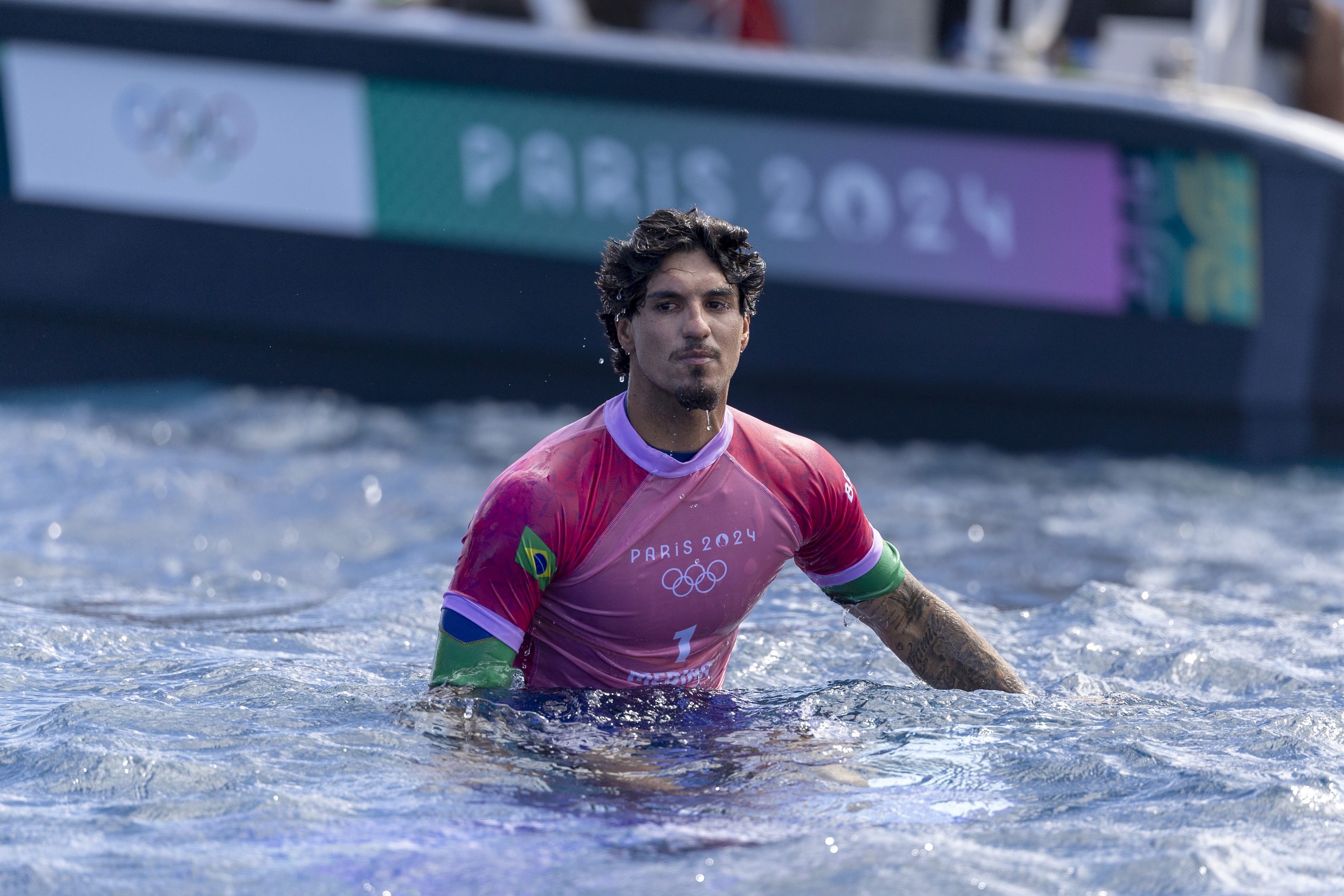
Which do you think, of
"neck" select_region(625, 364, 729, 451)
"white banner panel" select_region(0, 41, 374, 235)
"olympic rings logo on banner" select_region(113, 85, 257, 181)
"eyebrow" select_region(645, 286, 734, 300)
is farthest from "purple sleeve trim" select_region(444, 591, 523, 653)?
"olympic rings logo on banner" select_region(113, 85, 257, 181)

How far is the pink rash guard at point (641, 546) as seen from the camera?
3920mm

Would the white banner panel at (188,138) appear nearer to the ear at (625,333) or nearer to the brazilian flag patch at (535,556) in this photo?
the ear at (625,333)

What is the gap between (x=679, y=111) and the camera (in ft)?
29.5

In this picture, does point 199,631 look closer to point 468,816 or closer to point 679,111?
point 468,816

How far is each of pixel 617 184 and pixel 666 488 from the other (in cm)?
510

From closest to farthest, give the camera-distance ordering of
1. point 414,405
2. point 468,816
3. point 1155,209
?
1. point 468,816
2. point 1155,209
3. point 414,405

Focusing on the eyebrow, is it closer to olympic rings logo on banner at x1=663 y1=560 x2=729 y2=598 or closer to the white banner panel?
olympic rings logo on banner at x1=663 y1=560 x2=729 y2=598

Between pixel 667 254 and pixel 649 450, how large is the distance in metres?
0.50

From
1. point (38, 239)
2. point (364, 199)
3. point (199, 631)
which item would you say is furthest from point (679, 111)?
point (199, 631)

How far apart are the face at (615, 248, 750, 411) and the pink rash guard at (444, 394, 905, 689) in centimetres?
21

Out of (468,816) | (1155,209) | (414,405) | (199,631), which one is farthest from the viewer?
(414,405)

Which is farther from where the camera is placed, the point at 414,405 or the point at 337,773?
the point at 414,405

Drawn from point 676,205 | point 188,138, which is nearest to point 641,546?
point 676,205

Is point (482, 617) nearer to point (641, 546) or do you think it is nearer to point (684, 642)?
point (641, 546)
